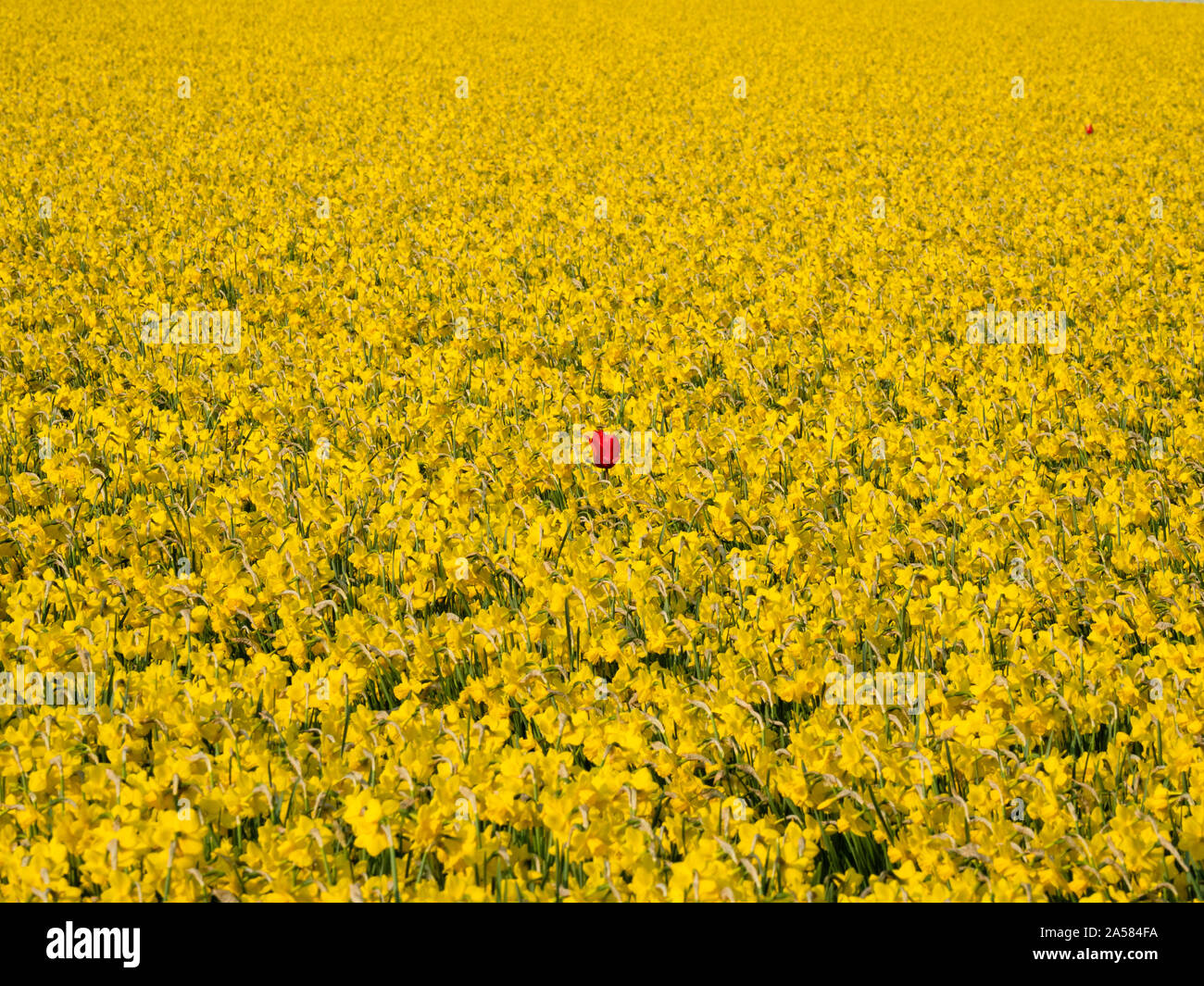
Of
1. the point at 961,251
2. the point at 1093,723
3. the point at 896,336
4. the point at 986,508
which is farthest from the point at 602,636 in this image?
the point at 961,251

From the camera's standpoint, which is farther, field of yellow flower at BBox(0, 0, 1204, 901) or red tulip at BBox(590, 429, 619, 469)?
red tulip at BBox(590, 429, 619, 469)

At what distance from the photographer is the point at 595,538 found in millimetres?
4730

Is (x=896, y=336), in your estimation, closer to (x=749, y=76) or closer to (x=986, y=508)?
(x=986, y=508)

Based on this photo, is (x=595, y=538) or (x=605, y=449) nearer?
(x=595, y=538)

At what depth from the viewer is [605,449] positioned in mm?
5156

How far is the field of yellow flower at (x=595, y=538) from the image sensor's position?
2.72 meters

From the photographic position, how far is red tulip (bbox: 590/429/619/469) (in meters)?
5.16

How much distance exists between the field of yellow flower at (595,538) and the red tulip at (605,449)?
21 cm

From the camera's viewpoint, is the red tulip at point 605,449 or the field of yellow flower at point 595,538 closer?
the field of yellow flower at point 595,538

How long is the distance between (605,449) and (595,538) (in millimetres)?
596

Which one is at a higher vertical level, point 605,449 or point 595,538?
point 605,449

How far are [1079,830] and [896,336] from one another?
514cm

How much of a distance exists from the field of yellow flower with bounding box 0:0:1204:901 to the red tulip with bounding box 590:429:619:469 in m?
0.21
